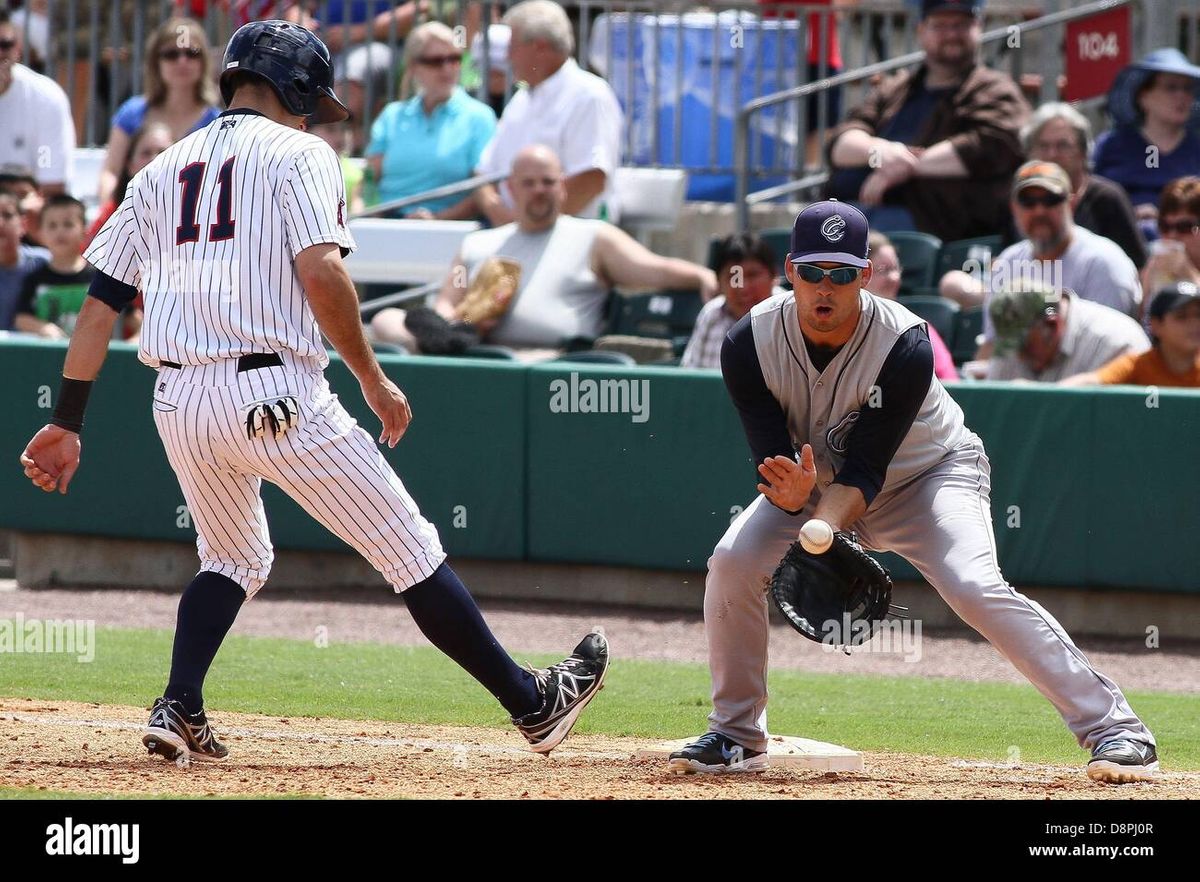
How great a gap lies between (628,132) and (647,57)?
0.55 meters

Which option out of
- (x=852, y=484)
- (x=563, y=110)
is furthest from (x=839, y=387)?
(x=563, y=110)

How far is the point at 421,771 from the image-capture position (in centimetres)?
548

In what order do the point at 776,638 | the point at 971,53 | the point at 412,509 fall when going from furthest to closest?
the point at 971,53 → the point at 776,638 → the point at 412,509

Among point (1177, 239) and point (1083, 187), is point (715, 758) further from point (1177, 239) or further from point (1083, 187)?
point (1083, 187)

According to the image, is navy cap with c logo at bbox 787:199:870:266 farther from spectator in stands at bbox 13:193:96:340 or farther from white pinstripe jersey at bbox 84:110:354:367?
spectator in stands at bbox 13:193:96:340

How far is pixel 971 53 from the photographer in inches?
418

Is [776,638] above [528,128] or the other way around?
the other way around

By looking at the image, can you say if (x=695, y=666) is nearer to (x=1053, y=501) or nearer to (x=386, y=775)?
(x=1053, y=501)

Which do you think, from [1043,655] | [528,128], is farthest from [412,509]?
[528,128]

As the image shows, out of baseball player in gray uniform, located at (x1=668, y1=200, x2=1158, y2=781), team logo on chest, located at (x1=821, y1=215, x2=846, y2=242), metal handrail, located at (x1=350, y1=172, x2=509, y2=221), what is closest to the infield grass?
baseball player in gray uniform, located at (x1=668, y1=200, x2=1158, y2=781)

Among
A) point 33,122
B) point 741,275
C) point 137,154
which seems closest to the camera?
point 741,275

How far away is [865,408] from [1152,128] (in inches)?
233

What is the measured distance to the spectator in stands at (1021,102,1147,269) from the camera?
32.1 feet

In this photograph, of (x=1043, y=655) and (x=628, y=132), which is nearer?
(x=1043, y=655)
